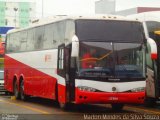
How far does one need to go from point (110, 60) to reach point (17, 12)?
357 ft

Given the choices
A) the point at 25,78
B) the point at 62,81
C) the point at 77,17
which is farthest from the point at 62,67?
the point at 25,78

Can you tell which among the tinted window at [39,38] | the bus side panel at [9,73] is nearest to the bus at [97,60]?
the tinted window at [39,38]

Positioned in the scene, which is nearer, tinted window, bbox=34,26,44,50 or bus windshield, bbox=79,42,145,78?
bus windshield, bbox=79,42,145,78

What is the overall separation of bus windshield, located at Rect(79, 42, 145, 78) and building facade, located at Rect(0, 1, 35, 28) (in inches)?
4125

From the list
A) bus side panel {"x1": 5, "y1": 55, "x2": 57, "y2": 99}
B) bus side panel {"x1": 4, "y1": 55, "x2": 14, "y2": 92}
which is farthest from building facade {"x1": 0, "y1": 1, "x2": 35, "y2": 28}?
bus side panel {"x1": 5, "y1": 55, "x2": 57, "y2": 99}

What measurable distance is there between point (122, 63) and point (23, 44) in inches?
320

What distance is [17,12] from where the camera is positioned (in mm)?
125000

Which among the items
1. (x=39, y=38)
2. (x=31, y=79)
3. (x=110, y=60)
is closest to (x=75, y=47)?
(x=110, y=60)

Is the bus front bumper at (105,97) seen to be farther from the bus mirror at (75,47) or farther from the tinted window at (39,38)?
the tinted window at (39,38)

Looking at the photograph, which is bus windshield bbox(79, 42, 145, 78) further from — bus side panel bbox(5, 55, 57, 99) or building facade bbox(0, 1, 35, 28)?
building facade bbox(0, 1, 35, 28)

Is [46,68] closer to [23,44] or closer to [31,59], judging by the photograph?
[31,59]

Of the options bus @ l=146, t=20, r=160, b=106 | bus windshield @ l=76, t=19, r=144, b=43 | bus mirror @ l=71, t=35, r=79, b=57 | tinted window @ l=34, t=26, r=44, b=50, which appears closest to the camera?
bus mirror @ l=71, t=35, r=79, b=57

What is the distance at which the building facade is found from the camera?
401 ft

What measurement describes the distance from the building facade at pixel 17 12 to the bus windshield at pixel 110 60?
344ft
